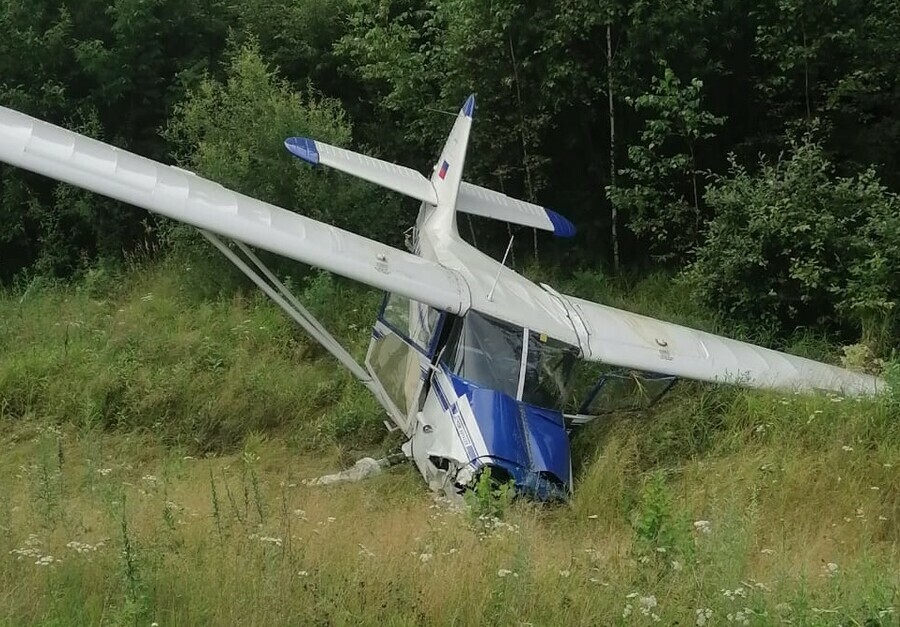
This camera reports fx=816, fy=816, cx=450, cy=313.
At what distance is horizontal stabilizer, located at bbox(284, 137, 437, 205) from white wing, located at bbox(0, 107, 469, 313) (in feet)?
7.94

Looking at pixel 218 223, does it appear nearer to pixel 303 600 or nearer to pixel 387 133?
pixel 303 600

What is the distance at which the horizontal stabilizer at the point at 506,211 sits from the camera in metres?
8.59

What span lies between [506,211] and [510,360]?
3.57 meters

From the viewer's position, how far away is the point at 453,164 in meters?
8.38

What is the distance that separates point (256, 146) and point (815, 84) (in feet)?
21.5

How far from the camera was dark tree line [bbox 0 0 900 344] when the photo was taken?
7918 millimetres

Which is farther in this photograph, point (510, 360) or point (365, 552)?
point (510, 360)

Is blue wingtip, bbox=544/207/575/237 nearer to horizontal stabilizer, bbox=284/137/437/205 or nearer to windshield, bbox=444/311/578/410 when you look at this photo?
horizontal stabilizer, bbox=284/137/437/205

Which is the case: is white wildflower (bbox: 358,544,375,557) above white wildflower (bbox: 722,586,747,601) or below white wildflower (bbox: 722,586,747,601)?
below

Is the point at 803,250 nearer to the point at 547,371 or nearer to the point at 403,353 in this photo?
the point at 547,371

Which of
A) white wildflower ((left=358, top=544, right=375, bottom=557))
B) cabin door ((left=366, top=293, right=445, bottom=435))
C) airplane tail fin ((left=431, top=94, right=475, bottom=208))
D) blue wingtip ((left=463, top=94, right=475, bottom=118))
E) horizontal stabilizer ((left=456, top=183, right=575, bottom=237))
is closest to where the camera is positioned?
white wildflower ((left=358, top=544, right=375, bottom=557))

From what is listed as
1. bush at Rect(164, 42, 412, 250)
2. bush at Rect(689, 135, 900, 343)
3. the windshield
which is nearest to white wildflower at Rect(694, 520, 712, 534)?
the windshield

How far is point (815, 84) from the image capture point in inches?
372

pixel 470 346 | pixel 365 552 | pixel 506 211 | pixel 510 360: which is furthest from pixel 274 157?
pixel 365 552
